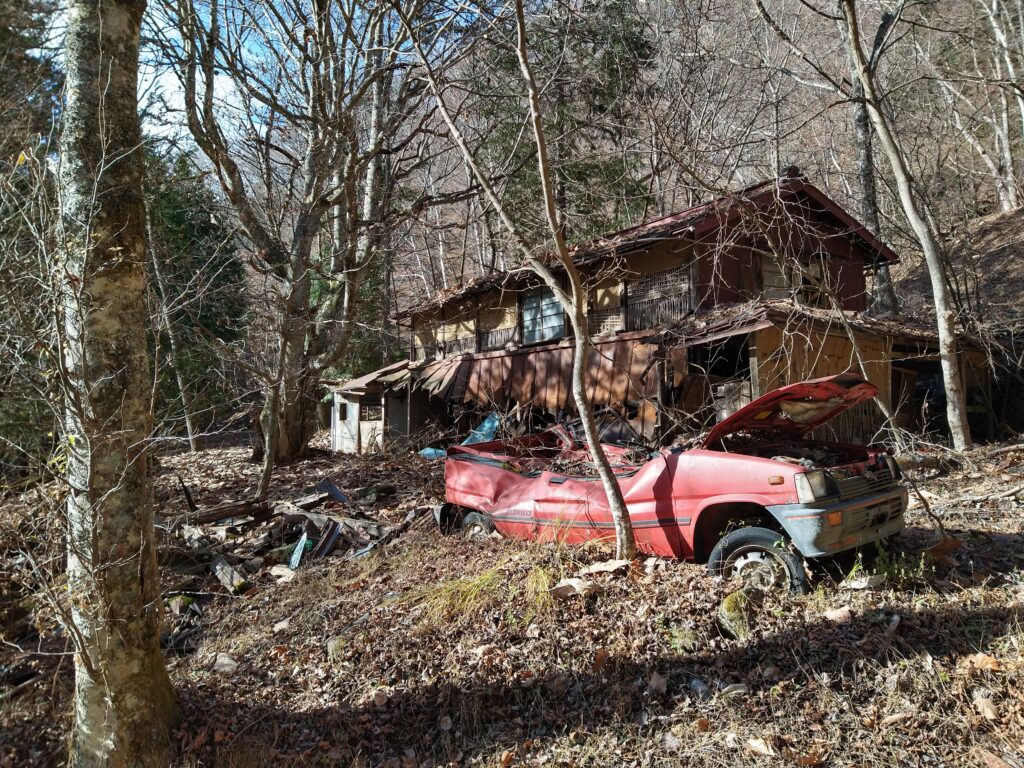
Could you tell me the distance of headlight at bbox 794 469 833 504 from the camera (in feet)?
14.1

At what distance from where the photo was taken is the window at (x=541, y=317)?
51.8 ft

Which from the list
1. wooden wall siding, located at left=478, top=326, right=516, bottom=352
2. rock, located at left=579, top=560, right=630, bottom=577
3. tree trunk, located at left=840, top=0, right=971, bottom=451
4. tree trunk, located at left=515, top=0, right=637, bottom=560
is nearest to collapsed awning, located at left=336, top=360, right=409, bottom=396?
wooden wall siding, located at left=478, top=326, right=516, bottom=352

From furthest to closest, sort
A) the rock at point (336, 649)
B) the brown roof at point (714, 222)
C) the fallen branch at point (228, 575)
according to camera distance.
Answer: the brown roof at point (714, 222), the fallen branch at point (228, 575), the rock at point (336, 649)

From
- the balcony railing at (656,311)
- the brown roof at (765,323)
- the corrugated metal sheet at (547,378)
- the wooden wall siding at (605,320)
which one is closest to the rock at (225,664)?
the corrugated metal sheet at (547,378)

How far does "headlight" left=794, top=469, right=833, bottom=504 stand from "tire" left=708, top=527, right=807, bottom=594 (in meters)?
0.41

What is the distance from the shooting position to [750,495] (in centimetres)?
462

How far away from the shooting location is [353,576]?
6.99 m

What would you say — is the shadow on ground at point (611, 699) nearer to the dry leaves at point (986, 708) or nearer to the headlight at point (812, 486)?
the dry leaves at point (986, 708)

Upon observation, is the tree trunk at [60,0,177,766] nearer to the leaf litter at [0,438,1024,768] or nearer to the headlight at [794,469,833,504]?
the leaf litter at [0,438,1024,768]

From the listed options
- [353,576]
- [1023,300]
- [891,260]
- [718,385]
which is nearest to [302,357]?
[353,576]

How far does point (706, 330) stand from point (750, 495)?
23.0 feet

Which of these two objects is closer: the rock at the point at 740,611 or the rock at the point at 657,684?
the rock at the point at 657,684

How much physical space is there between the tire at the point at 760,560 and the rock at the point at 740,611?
0.50 ft

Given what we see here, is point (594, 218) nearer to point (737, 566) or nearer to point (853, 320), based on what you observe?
point (853, 320)
